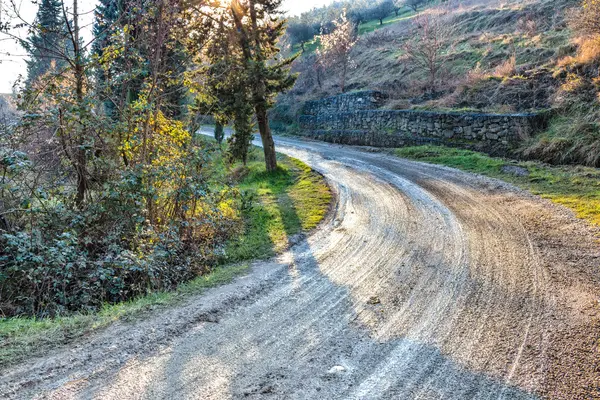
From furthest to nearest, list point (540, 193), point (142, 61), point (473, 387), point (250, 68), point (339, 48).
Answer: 1. point (339, 48)
2. point (250, 68)
3. point (540, 193)
4. point (142, 61)
5. point (473, 387)

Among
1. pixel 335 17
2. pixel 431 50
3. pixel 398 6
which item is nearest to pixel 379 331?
pixel 431 50

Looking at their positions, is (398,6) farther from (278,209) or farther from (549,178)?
(278,209)

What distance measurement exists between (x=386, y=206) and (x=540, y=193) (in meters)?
3.59

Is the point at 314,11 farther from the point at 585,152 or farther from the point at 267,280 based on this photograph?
the point at 267,280

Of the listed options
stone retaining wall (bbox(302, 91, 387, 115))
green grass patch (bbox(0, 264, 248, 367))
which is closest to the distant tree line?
stone retaining wall (bbox(302, 91, 387, 115))

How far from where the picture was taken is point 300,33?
5272 centimetres

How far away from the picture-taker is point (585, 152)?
33.7 feet

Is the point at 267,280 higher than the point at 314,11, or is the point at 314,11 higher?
the point at 314,11

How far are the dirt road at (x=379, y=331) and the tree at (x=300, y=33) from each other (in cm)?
5194

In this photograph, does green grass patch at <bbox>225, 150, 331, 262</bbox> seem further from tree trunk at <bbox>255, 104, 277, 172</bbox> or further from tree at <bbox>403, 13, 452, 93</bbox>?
tree at <bbox>403, 13, 452, 93</bbox>

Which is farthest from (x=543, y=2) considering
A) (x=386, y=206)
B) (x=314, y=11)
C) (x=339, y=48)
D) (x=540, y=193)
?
(x=314, y=11)

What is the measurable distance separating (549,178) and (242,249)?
8.32m

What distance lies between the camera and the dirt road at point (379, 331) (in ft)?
9.39

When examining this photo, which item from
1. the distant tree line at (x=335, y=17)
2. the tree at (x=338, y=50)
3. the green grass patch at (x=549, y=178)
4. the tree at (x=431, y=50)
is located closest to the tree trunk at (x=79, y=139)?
the green grass patch at (x=549, y=178)
